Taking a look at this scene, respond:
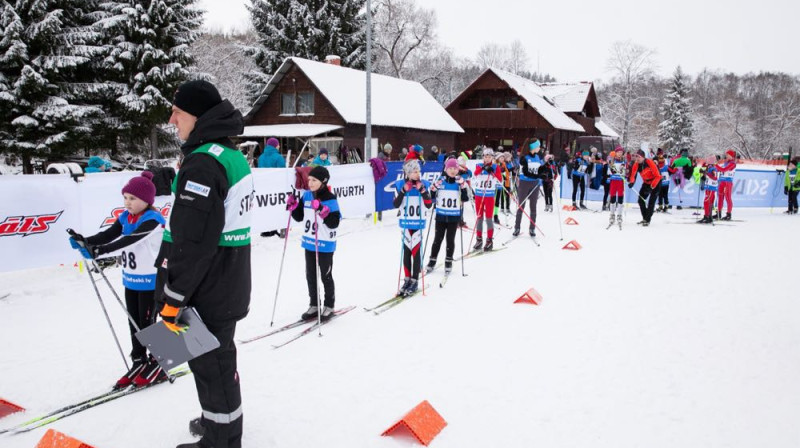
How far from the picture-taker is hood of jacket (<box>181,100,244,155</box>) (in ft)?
9.10

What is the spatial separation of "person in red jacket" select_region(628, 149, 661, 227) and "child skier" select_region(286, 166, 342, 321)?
10016 millimetres

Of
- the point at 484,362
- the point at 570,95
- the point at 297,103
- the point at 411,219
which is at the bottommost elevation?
the point at 484,362

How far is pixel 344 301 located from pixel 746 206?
14918mm

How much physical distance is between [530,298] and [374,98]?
922 inches

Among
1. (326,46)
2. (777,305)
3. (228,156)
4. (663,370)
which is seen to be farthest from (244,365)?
(326,46)

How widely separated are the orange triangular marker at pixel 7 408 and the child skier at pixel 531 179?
31.1 feet

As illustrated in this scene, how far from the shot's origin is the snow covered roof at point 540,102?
39441 millimetres

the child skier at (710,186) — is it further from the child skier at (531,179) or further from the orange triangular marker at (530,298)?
the orange triangular marker at (530,298)

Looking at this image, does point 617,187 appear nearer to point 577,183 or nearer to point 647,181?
point 647,181

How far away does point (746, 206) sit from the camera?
15992mm

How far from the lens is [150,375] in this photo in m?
4.21

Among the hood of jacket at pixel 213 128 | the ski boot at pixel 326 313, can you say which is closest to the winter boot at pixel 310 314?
the ski boot at pixel 326 313

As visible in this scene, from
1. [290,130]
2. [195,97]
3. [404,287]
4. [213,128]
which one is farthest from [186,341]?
[290,130]

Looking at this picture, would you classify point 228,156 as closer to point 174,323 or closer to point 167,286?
point 167,286
